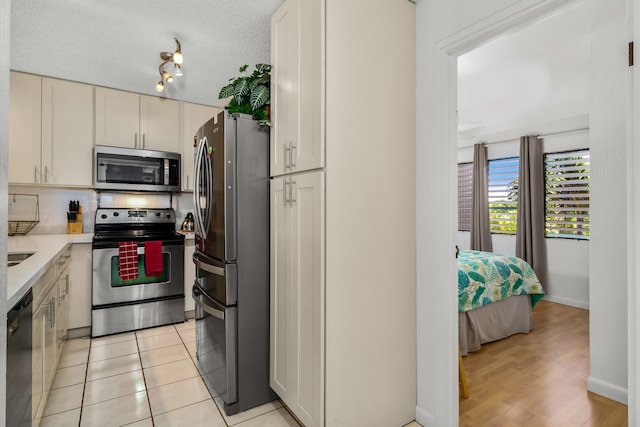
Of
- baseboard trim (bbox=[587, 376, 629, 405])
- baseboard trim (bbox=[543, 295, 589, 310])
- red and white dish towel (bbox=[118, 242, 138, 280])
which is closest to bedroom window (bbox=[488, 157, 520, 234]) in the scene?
baseboard trim (bbox=[543, 295, 589, 310])

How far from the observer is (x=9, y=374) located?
1.15 metres

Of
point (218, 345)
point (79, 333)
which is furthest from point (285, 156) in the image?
point (79, 333)

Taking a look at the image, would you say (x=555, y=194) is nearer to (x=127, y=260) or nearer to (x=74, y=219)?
(x=127, y=260)

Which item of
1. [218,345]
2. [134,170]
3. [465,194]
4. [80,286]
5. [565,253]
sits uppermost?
[134,170]

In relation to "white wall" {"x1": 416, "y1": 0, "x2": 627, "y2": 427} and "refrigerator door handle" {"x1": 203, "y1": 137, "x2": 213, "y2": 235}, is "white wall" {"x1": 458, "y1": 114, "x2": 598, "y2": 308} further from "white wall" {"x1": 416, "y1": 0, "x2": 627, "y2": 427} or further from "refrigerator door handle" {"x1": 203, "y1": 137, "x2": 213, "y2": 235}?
"refrigerator door handle" {"x1": 203, "y1": 137, "x2": 213, "y2": 235}

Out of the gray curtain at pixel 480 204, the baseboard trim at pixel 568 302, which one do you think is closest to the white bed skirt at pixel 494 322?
the baseboard trim at pixel 568 302

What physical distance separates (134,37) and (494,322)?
12.8 feet

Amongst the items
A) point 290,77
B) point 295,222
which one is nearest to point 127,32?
point 290,77

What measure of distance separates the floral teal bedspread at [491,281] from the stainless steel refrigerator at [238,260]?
1.74 m

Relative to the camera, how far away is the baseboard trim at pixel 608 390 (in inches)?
85.6

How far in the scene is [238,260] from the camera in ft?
6.52

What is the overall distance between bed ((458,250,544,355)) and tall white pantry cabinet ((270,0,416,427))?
1.15 metres

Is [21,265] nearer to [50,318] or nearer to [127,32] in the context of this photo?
[50,318]

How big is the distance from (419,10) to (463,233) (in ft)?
15.6
